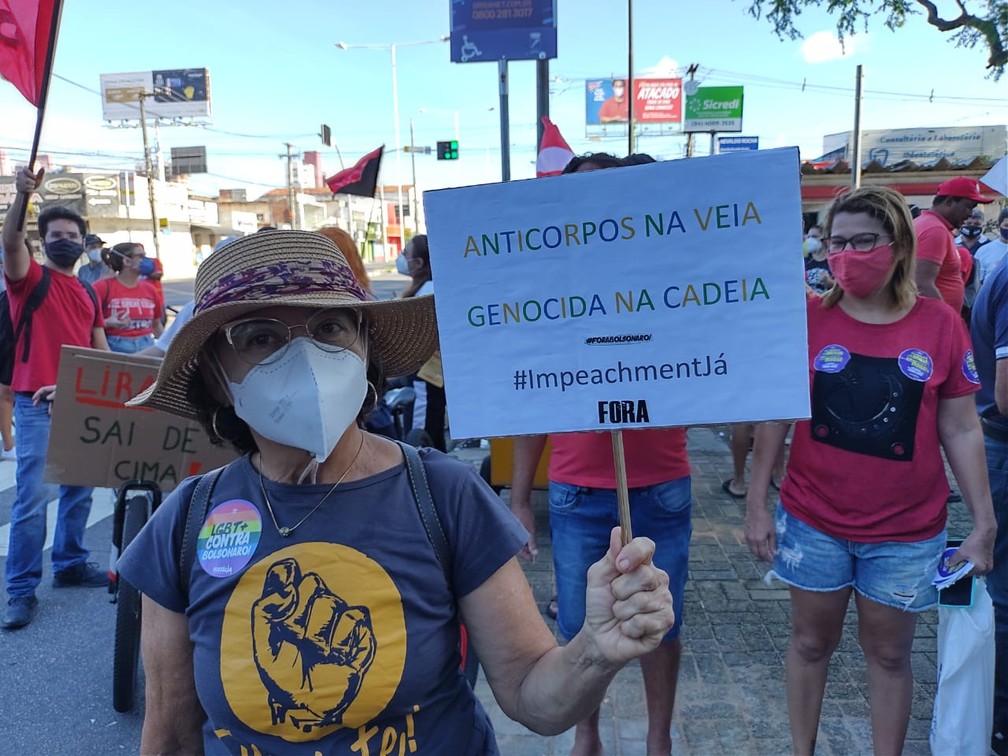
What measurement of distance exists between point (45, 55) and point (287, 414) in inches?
62.7

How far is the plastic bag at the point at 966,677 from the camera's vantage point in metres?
2.12

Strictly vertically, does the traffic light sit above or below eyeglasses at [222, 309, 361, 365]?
above

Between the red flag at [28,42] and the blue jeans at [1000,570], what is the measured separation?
10.8 feet

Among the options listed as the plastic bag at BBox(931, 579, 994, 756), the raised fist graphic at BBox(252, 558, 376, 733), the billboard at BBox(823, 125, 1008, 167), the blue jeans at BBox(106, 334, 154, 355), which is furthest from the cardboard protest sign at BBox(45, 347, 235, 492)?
the billboard at BBox(823, 125, 1008, 167)

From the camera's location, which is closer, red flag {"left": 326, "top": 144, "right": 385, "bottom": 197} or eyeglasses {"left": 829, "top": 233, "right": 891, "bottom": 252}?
eyeglasses {"left": 829, "top": 233, "right": 891, "bottom": 252}

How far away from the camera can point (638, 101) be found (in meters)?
54.0

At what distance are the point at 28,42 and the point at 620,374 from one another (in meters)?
2.21

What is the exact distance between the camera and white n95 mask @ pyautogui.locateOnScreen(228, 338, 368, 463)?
1341 mm

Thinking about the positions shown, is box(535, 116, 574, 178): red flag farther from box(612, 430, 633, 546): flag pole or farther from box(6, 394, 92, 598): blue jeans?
box(612, 430, 633, 546): flag pole

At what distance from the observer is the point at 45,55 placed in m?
2.09

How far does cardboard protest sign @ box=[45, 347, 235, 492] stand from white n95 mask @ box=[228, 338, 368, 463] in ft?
5.58

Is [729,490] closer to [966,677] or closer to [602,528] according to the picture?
[966,677]

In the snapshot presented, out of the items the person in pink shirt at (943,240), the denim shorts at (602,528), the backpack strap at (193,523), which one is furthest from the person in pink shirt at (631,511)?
the person in pink shirt at (943,240)

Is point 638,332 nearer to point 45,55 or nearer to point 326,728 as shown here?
point 326,728
